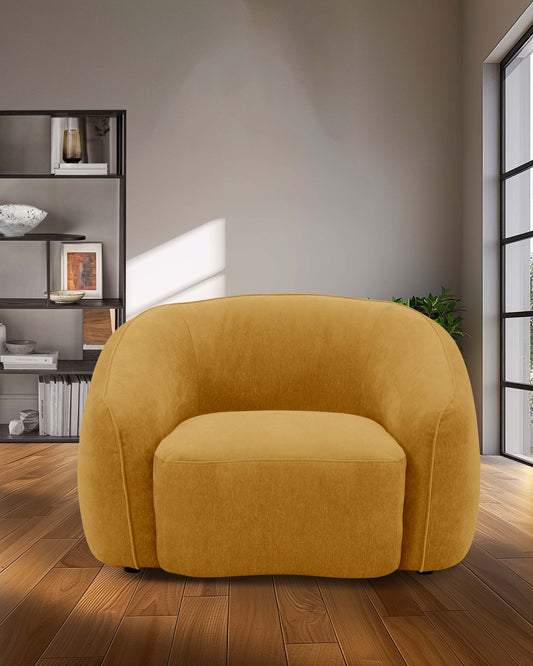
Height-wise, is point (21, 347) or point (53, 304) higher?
point (53, 304)

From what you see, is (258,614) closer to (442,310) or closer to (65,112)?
(442,310)

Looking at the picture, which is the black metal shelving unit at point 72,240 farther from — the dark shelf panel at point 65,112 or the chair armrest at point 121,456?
Result: the chair armrest at point 121,456

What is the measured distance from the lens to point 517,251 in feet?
10.9

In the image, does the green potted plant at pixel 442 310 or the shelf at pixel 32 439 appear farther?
the shelf at pixel 32 439

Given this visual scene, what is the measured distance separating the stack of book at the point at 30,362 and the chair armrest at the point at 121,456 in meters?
2.16

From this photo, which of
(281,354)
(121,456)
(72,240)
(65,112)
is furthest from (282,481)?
(65,112)

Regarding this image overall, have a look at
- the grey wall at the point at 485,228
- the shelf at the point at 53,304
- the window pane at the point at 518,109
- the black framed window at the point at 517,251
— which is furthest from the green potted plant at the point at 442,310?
the shelf at the point at 53,304

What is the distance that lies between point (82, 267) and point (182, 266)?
27.3 inches

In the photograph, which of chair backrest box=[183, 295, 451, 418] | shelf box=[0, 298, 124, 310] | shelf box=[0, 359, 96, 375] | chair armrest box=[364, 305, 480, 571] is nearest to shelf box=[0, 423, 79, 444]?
shelf box=[0, 359, 96, 375]

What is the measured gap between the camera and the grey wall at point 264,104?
3857mm

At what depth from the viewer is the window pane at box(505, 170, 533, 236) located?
3209 mm

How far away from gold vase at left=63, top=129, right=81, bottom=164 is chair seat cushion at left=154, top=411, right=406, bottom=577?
2.79 m

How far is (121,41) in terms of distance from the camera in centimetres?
387

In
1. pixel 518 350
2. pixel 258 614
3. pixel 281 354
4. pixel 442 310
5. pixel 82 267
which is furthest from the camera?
pixel 82 267
